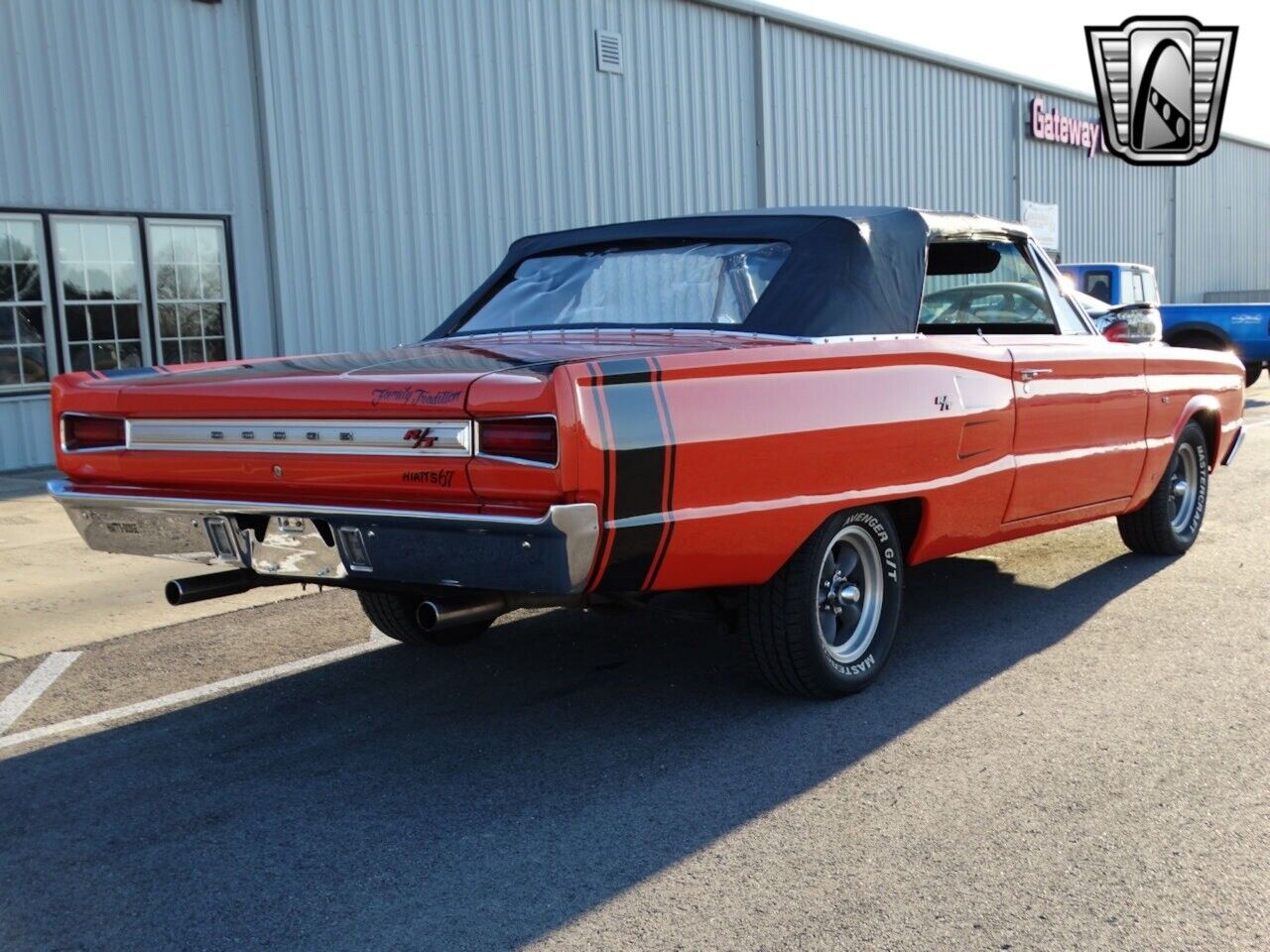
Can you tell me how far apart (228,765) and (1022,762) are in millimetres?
2314

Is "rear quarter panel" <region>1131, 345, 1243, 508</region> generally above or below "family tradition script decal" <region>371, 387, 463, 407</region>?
below

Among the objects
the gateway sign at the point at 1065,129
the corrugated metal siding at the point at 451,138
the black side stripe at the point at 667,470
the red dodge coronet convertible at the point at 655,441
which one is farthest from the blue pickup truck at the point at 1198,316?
the black side stripe at the point at 667,470

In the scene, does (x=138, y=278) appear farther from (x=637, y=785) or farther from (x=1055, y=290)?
(x=637, y=785)

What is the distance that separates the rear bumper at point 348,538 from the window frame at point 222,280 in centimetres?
866

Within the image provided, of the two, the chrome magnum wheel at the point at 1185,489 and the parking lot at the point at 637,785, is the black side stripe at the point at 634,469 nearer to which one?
the parking lot at the point at 637,785

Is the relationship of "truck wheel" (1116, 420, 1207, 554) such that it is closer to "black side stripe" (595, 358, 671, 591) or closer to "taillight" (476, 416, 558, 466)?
"black side stripe" (595, 358, 671, 591)

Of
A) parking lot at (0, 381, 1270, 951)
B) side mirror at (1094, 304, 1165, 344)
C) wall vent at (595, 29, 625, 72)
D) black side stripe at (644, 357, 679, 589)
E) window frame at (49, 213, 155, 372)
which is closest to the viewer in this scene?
parking lot at (0, 381, 1270, 951)

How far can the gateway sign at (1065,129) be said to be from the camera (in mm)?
26188

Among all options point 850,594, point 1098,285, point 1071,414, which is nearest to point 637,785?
point 850,594

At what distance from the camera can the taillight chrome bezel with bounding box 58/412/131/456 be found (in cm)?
425

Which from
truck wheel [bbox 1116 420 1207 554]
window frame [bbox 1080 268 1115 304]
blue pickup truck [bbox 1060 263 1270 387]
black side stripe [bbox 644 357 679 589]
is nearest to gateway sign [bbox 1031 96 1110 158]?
blue pickup truck [bbox 1060 263 1270 387]

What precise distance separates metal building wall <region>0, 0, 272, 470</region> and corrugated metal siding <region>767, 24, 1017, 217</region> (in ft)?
28.6

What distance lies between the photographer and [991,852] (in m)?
3.24

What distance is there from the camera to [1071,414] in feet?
17.7
